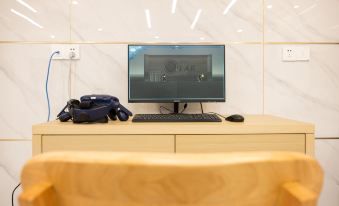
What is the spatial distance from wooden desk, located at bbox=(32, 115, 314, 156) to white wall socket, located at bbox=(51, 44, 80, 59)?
0.66 metres

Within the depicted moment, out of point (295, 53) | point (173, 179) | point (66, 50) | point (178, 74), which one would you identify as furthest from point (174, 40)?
point (173, 179)

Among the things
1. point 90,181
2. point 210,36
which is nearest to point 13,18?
point 210,36

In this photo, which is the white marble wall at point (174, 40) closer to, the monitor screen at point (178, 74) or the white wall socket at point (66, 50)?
the white wall socket at point (66, 50)

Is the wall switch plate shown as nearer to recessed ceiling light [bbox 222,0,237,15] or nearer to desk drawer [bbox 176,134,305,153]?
recessed ceiling light [bbox 222,0,237,15]

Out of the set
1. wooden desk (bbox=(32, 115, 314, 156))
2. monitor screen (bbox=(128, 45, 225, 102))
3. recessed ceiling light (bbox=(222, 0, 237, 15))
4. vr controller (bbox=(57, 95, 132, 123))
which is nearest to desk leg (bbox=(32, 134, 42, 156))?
wooden desk (bbox=(32, 115, 314, 156))

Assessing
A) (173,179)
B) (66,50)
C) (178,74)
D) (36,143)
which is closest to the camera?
(173,179)

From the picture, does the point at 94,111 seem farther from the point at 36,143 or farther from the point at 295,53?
the point at 295,53

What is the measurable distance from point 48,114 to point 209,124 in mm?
1084

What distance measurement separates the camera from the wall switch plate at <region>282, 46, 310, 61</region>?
1650 mm

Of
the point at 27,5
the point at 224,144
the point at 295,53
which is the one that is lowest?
the point at 224,144

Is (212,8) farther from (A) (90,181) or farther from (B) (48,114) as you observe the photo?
(A) (90,181)

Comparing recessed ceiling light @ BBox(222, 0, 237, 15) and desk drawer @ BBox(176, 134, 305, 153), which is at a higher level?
recessed ceiling light @ BBox(222, 0, 237, 15)

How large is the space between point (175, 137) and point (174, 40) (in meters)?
0.76

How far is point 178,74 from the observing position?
1.46 m
